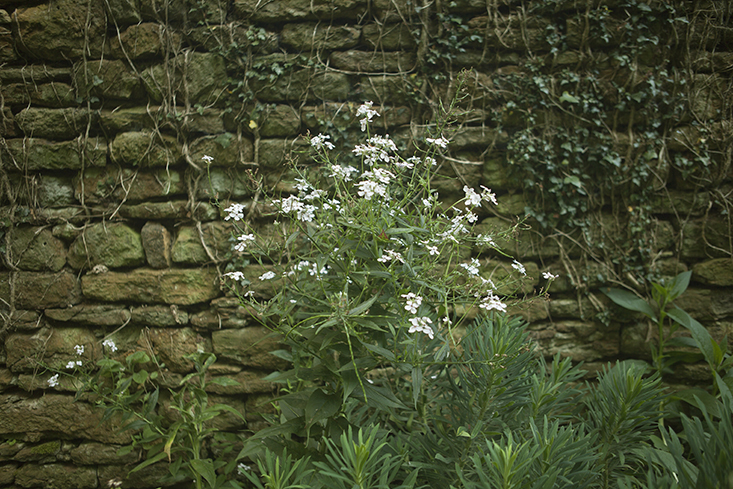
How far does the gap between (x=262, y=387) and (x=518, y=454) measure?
1.54 metres

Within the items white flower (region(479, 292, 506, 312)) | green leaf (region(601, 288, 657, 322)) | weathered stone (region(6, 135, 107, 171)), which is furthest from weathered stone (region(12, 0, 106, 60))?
green leaf (region(601, 288, 657, 322))

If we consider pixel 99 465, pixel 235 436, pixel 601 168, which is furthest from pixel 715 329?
pixel 99 465

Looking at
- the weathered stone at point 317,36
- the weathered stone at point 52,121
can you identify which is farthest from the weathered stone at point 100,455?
the weathered stone at point 317,36

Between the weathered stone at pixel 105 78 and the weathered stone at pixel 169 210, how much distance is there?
62 cm

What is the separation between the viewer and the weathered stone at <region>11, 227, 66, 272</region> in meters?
2.10

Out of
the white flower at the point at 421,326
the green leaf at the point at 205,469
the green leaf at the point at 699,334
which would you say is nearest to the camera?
the white flower at the point at 421,326

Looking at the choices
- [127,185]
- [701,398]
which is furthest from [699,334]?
[127,185]

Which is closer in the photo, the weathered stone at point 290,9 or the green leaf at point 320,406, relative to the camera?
the green leaf at point 320,406

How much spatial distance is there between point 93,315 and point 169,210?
27.7 inches

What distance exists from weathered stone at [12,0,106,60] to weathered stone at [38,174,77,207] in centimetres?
66

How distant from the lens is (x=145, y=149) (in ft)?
6.90

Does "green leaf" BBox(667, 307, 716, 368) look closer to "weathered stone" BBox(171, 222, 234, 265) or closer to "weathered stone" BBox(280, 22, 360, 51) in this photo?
"weathered stone" BBox(280, 22, 360, 51)

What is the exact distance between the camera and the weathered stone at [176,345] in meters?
2.05

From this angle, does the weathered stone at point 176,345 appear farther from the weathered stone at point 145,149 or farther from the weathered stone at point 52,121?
the weathered stone at point 52,121
